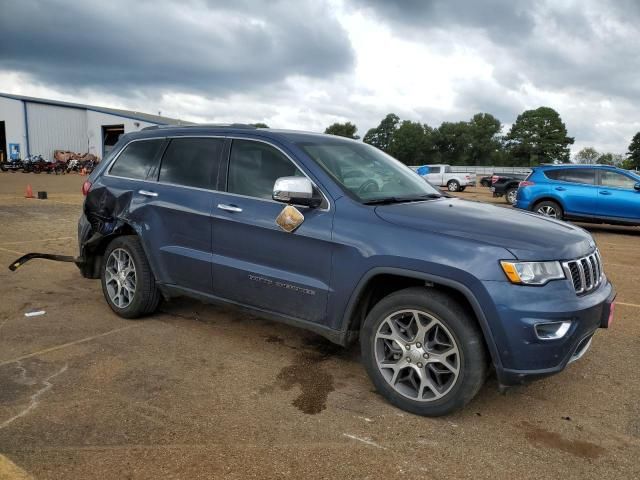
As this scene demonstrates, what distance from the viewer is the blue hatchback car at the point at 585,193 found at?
38.3 feet

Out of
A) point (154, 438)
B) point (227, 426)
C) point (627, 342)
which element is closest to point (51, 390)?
point (154, 438)

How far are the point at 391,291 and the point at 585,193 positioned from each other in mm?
10304

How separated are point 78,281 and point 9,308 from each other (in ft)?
3.90

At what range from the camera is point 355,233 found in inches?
132

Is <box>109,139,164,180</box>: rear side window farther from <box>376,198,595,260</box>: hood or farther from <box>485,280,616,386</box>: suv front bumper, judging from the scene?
<box>485,280,616,386</box>: suv front bumper

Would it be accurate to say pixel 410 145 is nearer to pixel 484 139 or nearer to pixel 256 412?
pixel 484 139

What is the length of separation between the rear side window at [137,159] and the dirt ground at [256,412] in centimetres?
139

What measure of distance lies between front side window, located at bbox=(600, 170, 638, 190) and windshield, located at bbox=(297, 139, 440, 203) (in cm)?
935

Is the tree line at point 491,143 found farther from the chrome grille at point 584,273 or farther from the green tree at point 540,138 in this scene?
the chrome grille at point 584,273

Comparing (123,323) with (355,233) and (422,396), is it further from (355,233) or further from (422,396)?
(422,396)

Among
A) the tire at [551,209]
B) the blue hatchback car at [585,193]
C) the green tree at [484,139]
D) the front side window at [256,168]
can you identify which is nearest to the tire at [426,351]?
the front side window at [256,168]

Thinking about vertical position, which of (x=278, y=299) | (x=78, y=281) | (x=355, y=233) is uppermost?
(x=355, y=233)

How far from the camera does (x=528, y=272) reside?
290 cm

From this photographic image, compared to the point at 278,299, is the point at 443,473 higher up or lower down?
lower down
